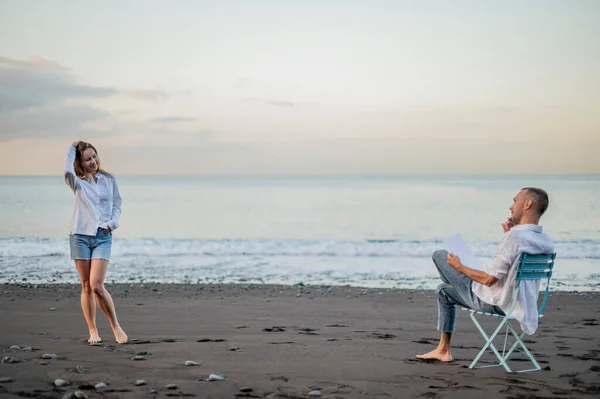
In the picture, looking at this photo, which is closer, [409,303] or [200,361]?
[200,361]

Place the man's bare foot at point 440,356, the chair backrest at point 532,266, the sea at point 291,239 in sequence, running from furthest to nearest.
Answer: the sea at point 291,239 < the man's bare foot at point 440,356 < the chair backrest at point 532,266

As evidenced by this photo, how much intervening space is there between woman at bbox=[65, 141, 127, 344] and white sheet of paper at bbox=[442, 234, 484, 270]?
11.4 feet

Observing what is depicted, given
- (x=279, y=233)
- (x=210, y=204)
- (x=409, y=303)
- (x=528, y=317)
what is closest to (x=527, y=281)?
(x=528, y=317)

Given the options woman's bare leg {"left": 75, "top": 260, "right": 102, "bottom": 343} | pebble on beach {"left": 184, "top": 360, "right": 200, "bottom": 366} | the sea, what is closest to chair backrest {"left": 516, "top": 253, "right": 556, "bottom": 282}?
pebble on beach {"left": 184, "top": 360, "right": 200, "bottom": 366}

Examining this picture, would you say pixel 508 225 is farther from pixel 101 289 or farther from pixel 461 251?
pixel 101 289

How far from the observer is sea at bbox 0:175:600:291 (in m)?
16.0

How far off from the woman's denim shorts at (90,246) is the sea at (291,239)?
7.70 meters

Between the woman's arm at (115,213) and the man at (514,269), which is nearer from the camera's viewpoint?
the man at (514,269)

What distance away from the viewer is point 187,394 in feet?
16.9

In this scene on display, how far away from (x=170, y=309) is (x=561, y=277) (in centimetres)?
969

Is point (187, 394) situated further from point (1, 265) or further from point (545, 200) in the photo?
point (1, 265)

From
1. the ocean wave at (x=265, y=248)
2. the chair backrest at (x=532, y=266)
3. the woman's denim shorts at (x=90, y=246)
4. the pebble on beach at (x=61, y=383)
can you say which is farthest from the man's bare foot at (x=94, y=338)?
the ocean wave at (x=265, y=248)

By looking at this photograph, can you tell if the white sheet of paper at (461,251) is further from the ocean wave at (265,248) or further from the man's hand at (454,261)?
the ocean wave at (265,248)

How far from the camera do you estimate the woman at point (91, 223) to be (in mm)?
7035
